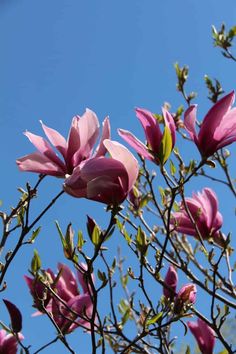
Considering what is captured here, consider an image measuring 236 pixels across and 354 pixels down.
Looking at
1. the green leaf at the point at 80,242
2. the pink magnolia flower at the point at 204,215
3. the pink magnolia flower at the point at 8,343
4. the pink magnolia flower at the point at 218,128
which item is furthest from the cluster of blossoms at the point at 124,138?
the pink magnolia flower at the point at 8,343

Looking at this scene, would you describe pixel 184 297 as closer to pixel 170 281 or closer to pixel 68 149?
pixel 170 281

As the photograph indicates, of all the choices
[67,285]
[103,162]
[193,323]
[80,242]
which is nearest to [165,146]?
[103,162]

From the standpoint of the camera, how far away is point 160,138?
1034 mm

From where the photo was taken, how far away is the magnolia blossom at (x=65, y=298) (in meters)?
1.21

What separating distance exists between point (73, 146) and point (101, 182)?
0.59 ft

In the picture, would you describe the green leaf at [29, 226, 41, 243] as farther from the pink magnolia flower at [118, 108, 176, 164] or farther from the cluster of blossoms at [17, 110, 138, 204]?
the pink magnolia flower at [118, 108, 176, 164]

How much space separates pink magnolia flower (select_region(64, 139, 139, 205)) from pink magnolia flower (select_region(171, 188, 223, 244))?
549 millimetres

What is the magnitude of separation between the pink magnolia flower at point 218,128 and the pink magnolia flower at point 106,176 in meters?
0.22

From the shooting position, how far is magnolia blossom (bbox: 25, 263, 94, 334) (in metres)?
1.21

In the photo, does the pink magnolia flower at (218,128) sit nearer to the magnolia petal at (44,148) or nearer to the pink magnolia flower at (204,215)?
the magnolia petal at (44,148)

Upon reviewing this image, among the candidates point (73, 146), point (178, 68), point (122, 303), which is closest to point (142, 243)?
point (73, 146)

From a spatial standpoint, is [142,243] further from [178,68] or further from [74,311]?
[178,68]

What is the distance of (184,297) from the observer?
1181 mm

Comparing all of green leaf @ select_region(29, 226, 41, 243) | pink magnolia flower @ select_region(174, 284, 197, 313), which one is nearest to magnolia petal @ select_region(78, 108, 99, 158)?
green leaf @ select_region(29, 226, 41, 243)
